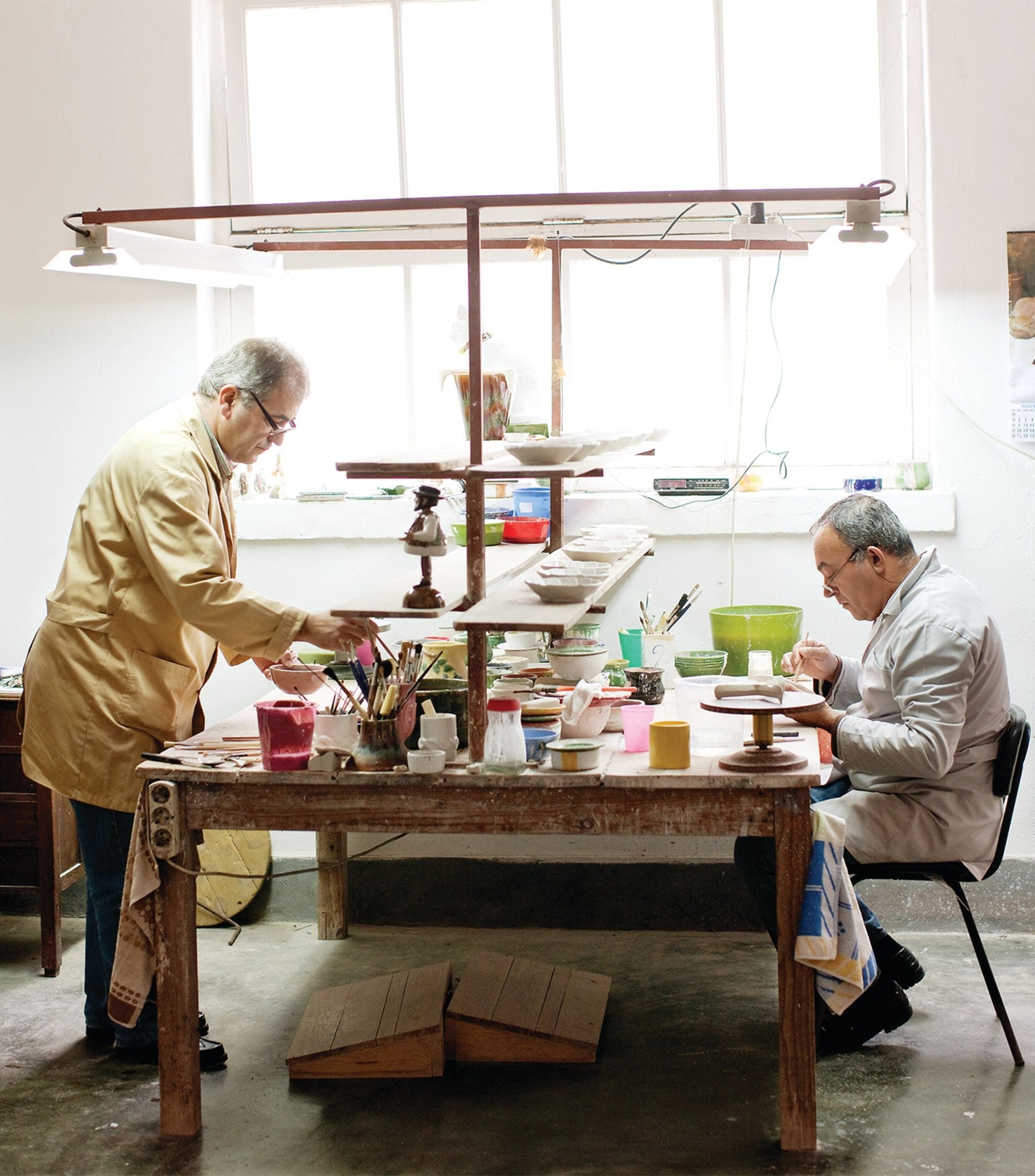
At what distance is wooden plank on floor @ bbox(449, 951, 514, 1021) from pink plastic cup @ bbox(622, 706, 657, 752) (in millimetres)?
900

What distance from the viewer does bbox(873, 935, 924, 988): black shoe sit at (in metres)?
3.64

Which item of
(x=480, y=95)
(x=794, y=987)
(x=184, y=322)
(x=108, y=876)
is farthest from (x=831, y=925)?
(x=480, y=95)

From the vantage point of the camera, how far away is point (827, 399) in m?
4.73

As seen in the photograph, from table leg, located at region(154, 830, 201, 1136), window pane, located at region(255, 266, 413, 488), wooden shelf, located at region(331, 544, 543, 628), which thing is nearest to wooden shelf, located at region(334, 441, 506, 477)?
wooden shelf, located at region(331, 544, 543, 628)

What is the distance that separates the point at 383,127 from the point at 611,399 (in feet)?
4.06

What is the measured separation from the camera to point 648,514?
15.1 feet

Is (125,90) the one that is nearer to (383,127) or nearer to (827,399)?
(383,127)

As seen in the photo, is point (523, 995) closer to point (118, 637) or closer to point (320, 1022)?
point (320, 1022)

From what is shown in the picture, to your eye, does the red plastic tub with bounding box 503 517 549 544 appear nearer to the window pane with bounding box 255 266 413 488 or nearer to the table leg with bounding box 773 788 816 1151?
the window pane with bounding box 255 266 413 488

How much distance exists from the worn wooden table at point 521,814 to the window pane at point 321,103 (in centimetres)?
251

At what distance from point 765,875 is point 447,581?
112 centimetres

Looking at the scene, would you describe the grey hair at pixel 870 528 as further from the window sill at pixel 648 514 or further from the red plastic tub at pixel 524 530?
the red plastic tub at pixel 524 530

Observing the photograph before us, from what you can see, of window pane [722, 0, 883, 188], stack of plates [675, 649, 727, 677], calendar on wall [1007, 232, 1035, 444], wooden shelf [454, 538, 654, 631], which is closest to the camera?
wooden shelf [454, 538, 654, 631]

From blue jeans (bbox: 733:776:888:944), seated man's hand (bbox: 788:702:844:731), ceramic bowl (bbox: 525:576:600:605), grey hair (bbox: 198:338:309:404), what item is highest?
grey hair (bbox: 198:338:309:404)
